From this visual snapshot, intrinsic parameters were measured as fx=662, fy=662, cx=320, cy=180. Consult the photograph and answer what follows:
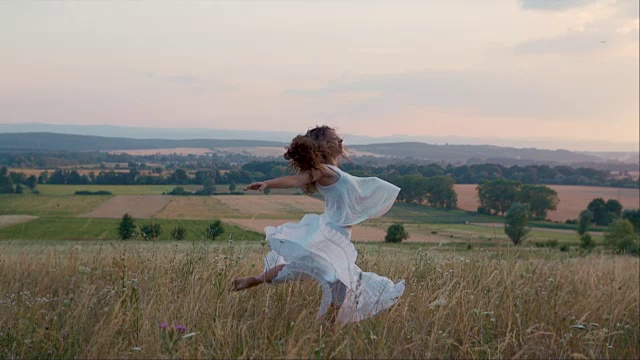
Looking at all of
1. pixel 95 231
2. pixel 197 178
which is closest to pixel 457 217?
pixel 197 178

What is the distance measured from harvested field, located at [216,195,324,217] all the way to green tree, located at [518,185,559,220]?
30.2 meters

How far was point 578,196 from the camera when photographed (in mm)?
59938

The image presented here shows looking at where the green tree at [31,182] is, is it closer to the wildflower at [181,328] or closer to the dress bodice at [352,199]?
the dress bodice at [352,199]

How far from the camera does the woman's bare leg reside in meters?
5.52

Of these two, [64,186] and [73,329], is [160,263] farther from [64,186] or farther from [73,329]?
[64,186]

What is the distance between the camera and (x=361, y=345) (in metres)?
4.31

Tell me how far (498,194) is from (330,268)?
47275 millimetres

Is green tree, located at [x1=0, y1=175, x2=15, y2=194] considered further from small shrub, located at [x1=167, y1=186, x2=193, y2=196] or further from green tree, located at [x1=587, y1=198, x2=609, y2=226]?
green tree, located at [x1=587, y1=198, x2=609, y2=226]

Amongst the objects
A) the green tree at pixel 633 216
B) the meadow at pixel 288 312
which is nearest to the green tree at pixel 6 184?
the meadow at pixel 288 312

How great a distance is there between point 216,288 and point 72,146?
2237 inches

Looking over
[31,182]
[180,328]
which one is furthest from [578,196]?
[180,328]

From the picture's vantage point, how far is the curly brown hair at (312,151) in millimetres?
5453

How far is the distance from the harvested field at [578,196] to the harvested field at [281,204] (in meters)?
22.5

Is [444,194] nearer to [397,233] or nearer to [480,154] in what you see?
[397,233]
